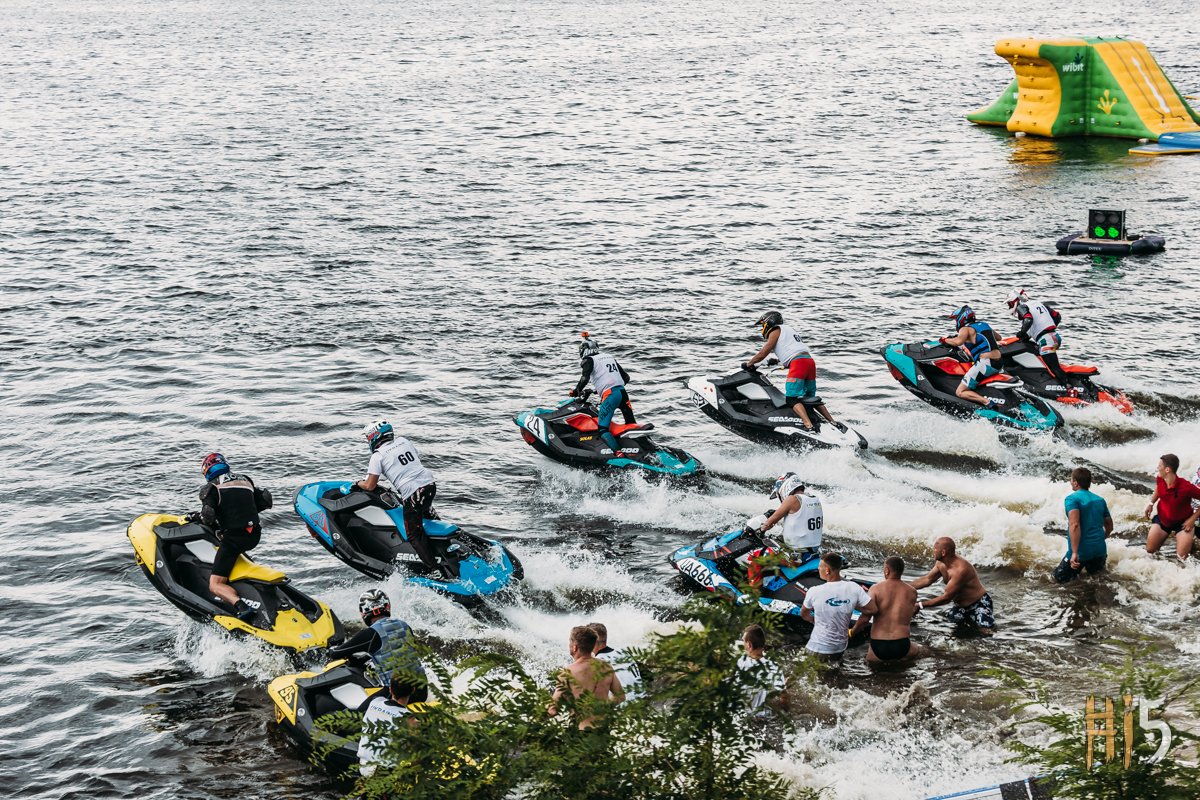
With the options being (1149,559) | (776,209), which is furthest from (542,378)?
(776,209)

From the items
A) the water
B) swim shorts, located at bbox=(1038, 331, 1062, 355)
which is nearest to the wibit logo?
the water

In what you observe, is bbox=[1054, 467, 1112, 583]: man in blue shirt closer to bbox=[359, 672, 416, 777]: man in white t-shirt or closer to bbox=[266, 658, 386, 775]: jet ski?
bbox=[359, 672, 416, 777]: man in white t-shirt

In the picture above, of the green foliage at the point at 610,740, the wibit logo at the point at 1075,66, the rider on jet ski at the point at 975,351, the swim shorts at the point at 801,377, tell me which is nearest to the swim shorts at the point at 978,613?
the swim shorts at the point at 801,377

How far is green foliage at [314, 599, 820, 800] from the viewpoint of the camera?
595cm

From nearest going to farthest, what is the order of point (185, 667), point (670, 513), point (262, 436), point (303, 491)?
1. point (185, 667)
2. point (303, 491)
3. point (670, 513)
4. point (262, 436)

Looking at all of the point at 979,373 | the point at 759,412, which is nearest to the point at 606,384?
the point at 759,412

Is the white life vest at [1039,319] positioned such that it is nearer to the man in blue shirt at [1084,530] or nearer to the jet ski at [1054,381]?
the jet ski at [1054,381]

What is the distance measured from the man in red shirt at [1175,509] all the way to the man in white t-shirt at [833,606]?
184 inches

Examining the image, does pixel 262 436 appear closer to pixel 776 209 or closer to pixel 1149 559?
pixel 1149 559

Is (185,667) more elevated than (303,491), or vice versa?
(303,491)

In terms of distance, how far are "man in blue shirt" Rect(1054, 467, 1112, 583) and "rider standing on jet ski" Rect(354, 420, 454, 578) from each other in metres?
7.84

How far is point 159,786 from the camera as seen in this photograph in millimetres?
10820

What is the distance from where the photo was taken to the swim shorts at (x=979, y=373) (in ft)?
61.0

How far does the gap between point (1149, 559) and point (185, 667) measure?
1229 centimetres
